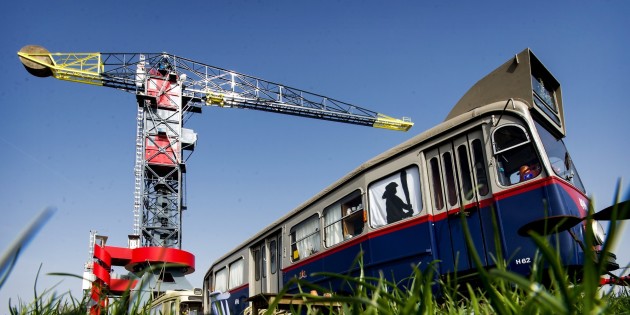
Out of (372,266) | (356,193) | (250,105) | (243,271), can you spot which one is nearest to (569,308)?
(372,266)

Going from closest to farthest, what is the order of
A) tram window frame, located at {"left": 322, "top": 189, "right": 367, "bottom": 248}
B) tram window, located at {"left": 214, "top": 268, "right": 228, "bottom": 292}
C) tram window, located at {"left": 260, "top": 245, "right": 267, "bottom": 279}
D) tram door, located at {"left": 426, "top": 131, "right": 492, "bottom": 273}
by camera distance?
tram door, located at {"left": 426, "top": 131, "right": 492, "bottom": 273} < tram window frame, located at {"left": 322, "top": 189, "right": 367, "bottom": 248} < tram window, located at {"left": 260, "top": 245, "right": 267, "bottom": 279} < tram window, located at {"left": 214, "top": 268, "right": 228, "bottom": 292}

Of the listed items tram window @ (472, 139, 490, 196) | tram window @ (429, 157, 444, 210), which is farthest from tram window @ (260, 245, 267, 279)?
tram window @ (472, 139, 490, 196)

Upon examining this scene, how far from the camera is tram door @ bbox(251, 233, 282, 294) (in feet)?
33.9

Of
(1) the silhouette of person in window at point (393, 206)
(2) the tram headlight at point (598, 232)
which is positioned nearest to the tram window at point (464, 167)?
(1) the silhouette of person in window at point (393, 206)

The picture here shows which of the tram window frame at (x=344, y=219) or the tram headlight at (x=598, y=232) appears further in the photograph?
the tram window frame at (x=344, y=219)

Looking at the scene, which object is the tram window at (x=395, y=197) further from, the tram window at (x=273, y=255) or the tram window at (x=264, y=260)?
the tram window at (x=264, y=260)

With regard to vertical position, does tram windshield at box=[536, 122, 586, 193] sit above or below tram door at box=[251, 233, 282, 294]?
above

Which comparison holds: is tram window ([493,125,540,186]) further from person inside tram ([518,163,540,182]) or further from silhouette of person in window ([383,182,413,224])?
silhouette of person in window ([383,182,413,224])

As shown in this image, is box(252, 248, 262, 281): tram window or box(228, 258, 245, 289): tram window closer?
box(252, 248, 262, 281): tram window

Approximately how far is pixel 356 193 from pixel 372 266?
1.24 m

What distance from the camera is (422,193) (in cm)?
614

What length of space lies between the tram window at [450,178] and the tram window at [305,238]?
10.00 feet

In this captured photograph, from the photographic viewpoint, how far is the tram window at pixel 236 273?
1212 centimetres

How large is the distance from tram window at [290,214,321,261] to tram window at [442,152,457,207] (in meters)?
3.05
